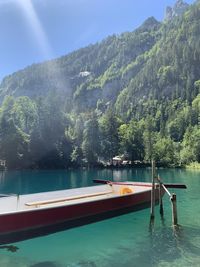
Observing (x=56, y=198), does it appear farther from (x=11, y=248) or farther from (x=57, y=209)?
(x=11, y=248)

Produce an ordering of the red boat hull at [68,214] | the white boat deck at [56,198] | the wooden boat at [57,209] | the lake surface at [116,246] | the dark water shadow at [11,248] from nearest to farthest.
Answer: the lake surface at [116,246] < the dark water shadow at [11,248] < the red boat hull at [68,214] < the wooden boat at [57,209] < the white boat deck at [56,198]

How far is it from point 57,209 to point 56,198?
176 inches

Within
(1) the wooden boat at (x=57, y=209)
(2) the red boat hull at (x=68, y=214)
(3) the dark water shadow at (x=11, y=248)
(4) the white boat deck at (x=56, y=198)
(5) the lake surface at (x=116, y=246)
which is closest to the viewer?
(5) the lake surface at (x=116, y=246)

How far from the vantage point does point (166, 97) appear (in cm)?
19150

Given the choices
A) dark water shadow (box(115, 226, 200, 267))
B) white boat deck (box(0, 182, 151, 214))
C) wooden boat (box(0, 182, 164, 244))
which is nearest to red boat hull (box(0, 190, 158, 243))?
wooden boat (box(0, 182, 164, 244))

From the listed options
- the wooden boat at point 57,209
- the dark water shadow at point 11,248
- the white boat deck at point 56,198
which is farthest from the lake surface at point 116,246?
the white boat deck at point 56,198

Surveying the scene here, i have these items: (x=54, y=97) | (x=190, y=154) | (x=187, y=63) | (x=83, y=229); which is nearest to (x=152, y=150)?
(x=190, y=154)

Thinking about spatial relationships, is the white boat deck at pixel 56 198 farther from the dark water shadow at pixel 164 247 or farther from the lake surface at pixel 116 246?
the dark water shadow at pixel 164 247

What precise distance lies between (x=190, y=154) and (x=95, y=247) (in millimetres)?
83521

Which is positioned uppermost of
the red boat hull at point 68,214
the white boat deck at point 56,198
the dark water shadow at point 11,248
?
the white boat deck at point 56,198

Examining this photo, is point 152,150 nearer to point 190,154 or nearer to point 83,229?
point 190,154

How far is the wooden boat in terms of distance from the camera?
1634cm

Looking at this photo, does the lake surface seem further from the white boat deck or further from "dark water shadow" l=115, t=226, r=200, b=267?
the white boat deck

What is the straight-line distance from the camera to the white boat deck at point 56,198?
19.5m
